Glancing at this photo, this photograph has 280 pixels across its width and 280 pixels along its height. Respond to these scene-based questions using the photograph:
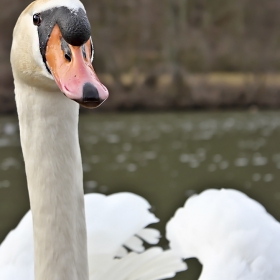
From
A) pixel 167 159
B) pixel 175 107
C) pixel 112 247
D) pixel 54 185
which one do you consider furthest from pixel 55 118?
pixel 175 107

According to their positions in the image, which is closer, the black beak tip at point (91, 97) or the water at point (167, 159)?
the black beak tip at point (91, 97)

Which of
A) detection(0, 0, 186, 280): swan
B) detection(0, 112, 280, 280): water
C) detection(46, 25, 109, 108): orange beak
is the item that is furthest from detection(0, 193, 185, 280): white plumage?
detection(0, 112, 280, 280): water

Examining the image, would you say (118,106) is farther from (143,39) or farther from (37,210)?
(37,210)

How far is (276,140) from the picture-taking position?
1066 centimetres

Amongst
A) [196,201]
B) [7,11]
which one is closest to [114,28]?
[7,11]

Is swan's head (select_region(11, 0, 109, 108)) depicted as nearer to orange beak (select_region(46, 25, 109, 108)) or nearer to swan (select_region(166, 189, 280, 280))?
orange beak (select_region(46, 25, 109, 108))

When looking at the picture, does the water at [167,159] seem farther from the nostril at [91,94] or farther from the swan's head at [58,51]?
the nostril at [91,94]

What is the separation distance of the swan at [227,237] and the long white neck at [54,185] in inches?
23.0

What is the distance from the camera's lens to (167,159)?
8.95 m

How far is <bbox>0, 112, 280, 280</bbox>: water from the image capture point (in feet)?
20.9

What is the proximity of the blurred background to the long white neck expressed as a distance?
2.25m

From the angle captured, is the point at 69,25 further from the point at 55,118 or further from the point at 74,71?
the point at 55,118

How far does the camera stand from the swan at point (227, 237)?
7.64ft

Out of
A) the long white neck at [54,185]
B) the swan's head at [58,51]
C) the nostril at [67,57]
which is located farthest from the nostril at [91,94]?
the long white neck at [54,185]
